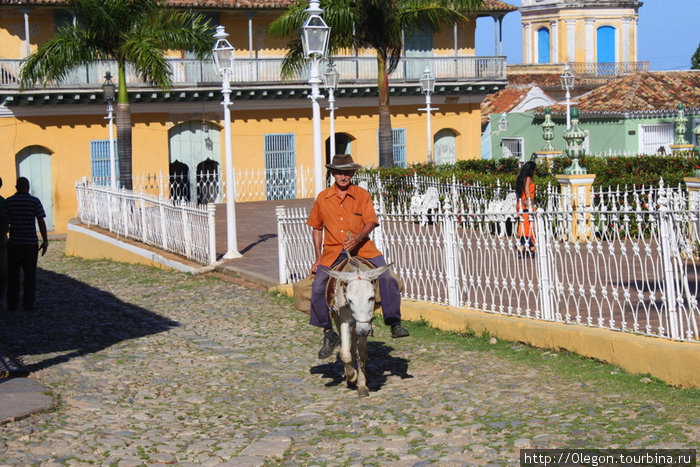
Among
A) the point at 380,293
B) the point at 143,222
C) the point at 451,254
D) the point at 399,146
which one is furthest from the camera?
the point at 399,146

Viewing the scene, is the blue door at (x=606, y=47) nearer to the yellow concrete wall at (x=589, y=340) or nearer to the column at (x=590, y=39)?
the column at (x=590, y=39)

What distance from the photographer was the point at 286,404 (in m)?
8.12

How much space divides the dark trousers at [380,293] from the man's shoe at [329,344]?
89mm

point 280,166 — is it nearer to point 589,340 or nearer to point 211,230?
point 211,230

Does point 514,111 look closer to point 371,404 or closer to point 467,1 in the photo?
point 467,1

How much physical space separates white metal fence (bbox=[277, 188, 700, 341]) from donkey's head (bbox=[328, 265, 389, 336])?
1.98 meters

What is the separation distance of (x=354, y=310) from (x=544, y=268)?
2.49 m

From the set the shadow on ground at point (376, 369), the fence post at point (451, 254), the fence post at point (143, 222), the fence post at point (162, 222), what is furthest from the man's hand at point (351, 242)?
the fence post at point (143, 222)

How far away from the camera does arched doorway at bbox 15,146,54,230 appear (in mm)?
30594

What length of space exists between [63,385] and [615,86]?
36314 mm

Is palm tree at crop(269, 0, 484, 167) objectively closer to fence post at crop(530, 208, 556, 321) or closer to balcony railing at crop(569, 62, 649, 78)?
fence post at crop(530, 208, 556, 321)

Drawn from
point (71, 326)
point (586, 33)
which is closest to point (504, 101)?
point (586, 33)

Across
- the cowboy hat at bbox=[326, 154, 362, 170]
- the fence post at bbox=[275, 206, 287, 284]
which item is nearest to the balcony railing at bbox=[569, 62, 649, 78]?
the fence post at bbox=[275, 206, 287, 284]

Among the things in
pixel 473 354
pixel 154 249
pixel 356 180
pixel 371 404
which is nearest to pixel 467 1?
pixel 356 180
